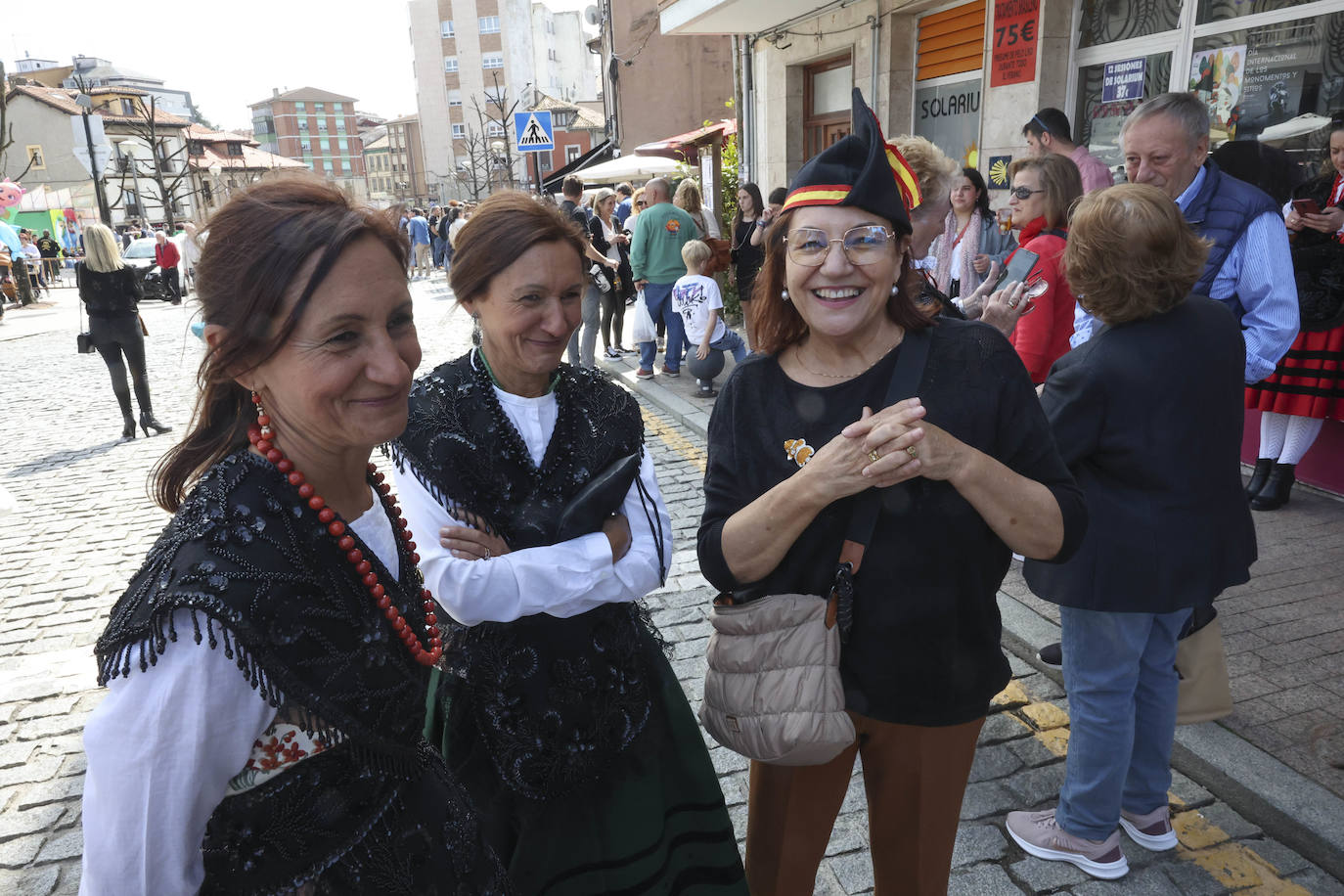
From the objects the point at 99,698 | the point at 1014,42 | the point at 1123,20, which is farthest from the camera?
the point at 1014,42

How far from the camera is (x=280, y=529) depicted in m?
1.27

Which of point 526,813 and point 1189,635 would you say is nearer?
point 526,813

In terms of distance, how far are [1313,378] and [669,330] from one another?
618 cm

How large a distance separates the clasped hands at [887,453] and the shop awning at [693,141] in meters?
14.5

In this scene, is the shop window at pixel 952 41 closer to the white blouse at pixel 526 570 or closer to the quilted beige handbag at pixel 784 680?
the white blouse at pixel 526 570

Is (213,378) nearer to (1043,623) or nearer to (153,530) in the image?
(1043,623)

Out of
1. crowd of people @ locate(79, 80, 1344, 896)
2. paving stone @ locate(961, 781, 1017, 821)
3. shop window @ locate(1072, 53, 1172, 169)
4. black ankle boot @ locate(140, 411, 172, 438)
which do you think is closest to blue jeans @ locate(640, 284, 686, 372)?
shop window @ locate(1072, 53, 1172, 169)

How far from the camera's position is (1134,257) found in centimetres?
226

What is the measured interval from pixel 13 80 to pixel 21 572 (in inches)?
2728

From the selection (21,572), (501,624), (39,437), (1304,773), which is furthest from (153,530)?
(1304,773)

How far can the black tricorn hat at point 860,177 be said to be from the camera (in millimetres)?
1851

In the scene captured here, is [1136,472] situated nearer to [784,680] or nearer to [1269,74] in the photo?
[784,680]

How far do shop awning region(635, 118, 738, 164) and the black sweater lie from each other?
14228 mm

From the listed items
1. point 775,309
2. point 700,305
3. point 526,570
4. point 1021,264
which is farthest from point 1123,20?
point 526,570
